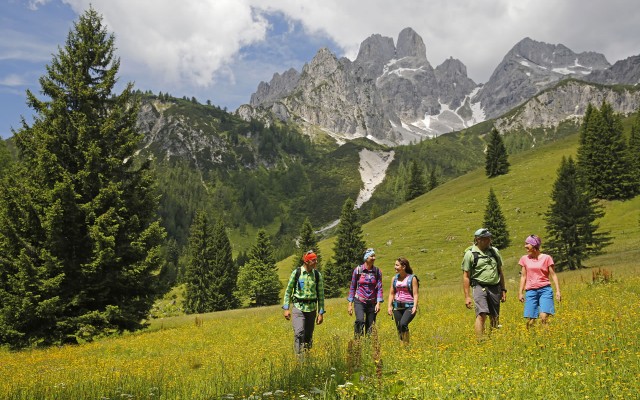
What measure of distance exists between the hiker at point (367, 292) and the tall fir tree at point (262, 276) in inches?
1974

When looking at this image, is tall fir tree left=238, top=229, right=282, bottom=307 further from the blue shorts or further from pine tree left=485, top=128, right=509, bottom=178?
pine tree left=485, top=128, right=509, bottom=178

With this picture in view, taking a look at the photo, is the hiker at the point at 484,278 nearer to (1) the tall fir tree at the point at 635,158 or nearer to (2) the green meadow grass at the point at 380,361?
(2) the green meadow grass at the point at 380,361

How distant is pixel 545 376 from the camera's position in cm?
566

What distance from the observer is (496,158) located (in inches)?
3484

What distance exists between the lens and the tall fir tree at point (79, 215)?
16.4 metres

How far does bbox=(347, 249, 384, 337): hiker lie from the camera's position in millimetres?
10422

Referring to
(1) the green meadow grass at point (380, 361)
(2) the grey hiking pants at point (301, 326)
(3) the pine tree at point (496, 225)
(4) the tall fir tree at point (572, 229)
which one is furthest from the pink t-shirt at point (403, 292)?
(3) the pine tree at point (496, 225)

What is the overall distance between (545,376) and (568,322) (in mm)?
4026

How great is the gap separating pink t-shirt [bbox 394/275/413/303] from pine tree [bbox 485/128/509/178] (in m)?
86.3

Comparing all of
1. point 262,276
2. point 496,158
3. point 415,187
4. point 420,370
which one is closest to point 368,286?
point 420,370

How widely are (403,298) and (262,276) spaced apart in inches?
2044

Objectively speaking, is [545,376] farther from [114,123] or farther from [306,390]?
[114,123]

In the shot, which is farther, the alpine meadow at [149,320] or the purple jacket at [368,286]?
the purple jacket at [368,286]

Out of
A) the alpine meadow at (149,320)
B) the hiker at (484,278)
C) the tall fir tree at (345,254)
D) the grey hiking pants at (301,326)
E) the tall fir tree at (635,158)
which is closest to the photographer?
the alpine meadow at (149,320)
